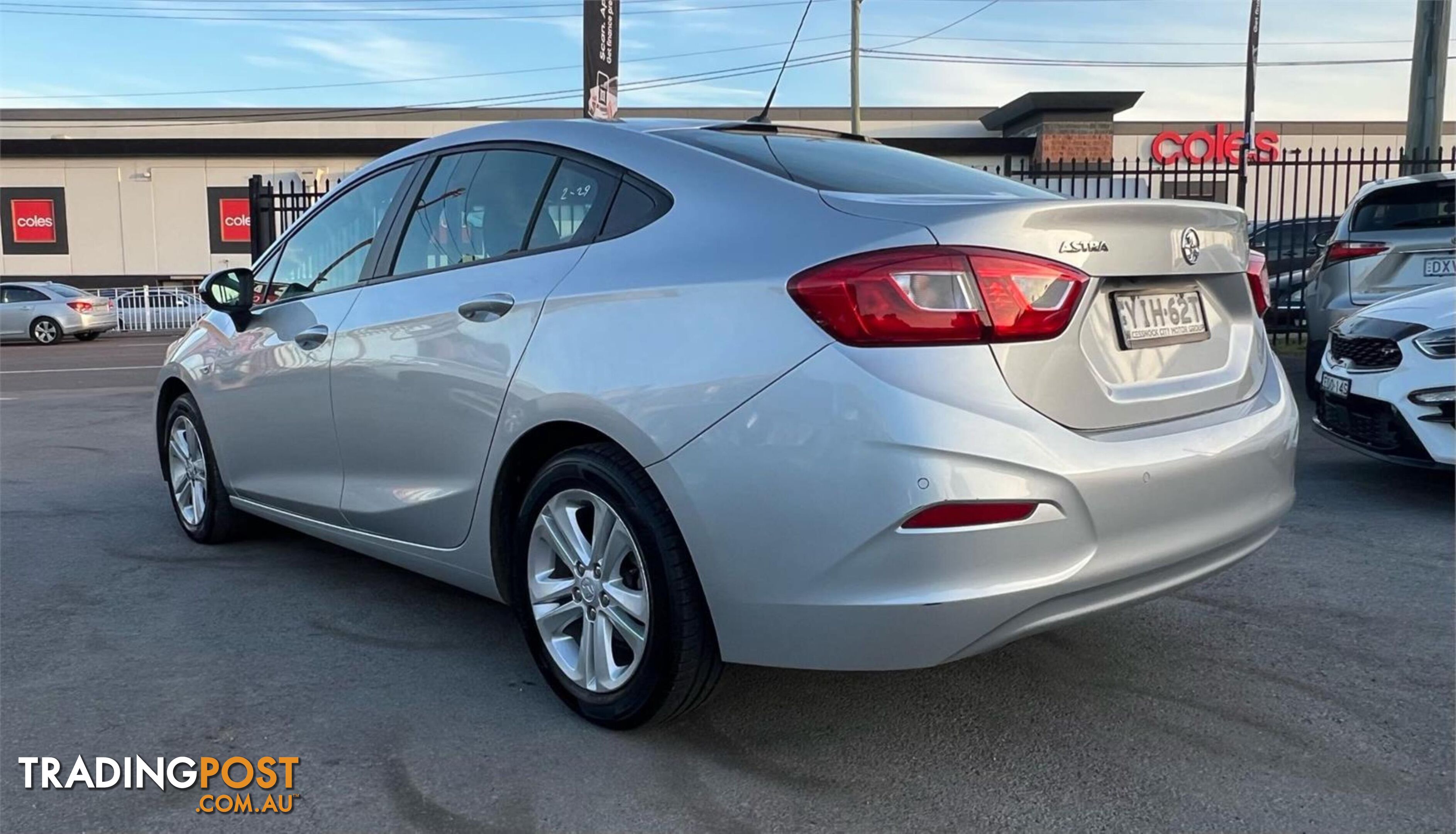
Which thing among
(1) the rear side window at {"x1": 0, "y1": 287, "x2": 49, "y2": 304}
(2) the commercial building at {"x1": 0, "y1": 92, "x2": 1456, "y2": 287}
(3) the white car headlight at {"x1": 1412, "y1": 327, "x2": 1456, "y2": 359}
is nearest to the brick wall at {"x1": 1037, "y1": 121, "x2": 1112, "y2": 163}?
(2) the commercial building at {"x1": 0, "y1": 92, "x2": 1456, "y2": 287}

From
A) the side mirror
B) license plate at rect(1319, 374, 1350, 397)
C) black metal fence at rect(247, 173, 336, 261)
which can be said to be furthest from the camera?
black metal fence at rect(247, 173, 336, 261)

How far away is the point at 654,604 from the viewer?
2.77 meters

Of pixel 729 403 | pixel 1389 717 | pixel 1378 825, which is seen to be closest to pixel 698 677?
pixel 729 403

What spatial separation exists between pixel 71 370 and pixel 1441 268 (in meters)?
15.5

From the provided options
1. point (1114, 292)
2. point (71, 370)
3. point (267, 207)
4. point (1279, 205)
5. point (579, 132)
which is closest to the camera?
point (1114, 292)

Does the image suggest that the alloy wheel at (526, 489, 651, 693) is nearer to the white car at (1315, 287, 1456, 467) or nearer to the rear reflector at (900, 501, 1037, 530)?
the rear reflector at (900, 501, 1037, 530)

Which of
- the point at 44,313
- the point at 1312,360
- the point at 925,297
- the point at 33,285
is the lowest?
the point at 44,313

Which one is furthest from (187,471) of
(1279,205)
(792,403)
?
(1279,205)

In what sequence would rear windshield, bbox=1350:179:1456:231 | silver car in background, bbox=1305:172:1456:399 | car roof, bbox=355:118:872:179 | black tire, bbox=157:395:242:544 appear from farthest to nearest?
1. rear windshield, bbox=1350:179:1456:231
2. silver car in background, bbox=1305:172:1456:399
3. black tire, bbox=157:395:242:544
4. car roof, bbox=355:118:872:179

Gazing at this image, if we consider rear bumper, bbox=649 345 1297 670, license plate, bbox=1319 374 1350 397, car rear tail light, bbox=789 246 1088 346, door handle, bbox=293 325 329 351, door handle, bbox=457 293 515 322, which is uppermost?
car rear tail light, bbox=789 246 1088 346

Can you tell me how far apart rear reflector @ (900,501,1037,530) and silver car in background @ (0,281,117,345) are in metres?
24.5

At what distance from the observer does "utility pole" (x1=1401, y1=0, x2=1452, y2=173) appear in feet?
39.6

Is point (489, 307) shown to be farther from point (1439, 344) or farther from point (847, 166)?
point (1439, 344)

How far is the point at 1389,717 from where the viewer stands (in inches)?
120
